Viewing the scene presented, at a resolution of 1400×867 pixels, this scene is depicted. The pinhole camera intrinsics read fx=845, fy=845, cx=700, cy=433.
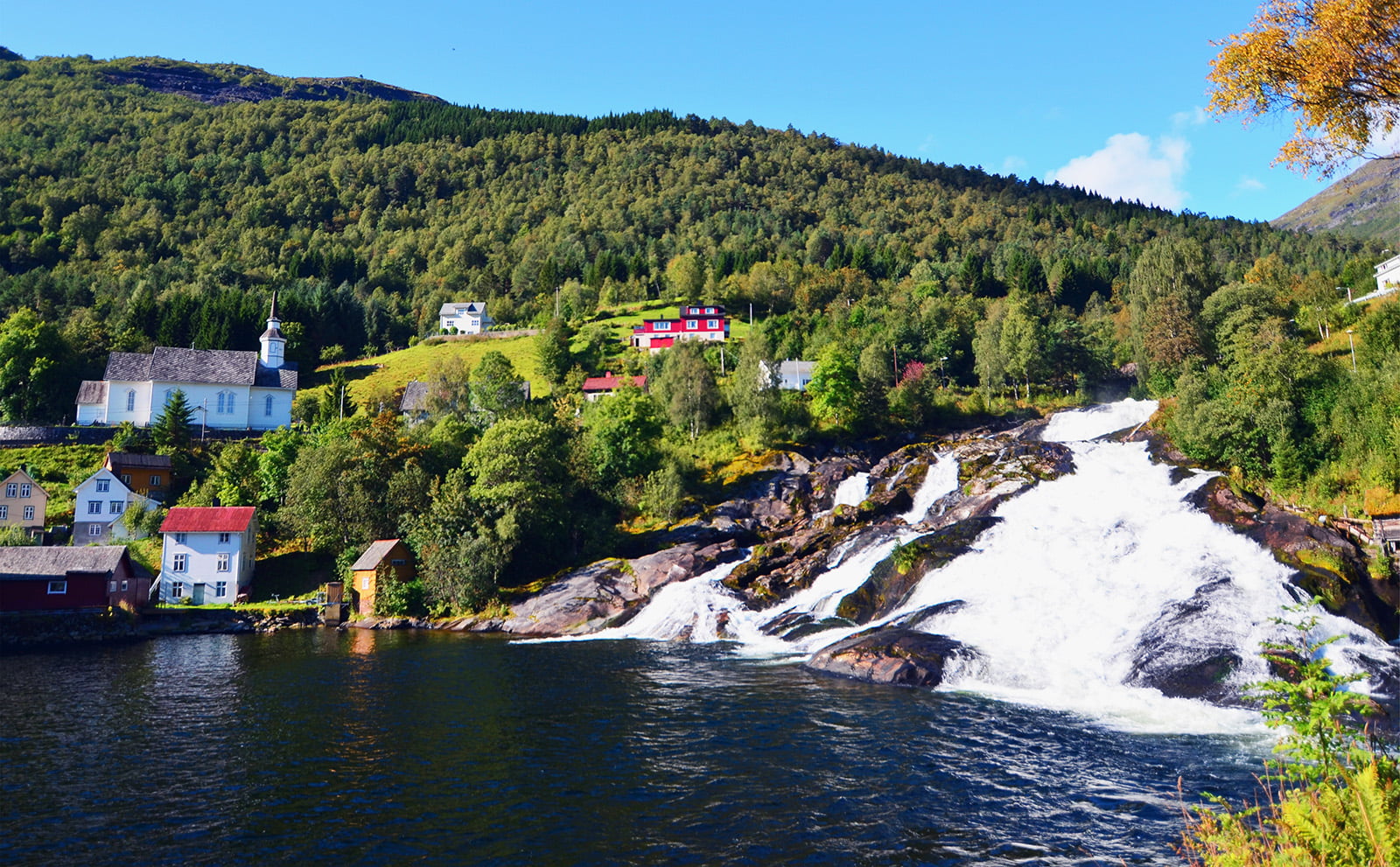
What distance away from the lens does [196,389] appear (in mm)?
96812

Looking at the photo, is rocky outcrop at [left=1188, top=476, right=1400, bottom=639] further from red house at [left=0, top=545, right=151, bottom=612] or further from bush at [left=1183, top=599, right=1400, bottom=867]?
red house at [left=0, top=545, right=151, bottom=612]

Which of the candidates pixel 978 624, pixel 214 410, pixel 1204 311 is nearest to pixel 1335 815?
pixel 978 624

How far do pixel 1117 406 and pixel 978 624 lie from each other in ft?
152

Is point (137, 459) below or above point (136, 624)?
above

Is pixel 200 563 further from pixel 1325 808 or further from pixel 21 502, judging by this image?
pixel 1325 808

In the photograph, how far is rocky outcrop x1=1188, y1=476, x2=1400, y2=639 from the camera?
110 ft

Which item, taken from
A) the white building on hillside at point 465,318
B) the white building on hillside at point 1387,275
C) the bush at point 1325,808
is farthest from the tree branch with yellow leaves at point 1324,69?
the white building on hillside at point 465,318

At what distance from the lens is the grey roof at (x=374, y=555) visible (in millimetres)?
60250

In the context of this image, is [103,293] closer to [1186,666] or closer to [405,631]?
[405,631]

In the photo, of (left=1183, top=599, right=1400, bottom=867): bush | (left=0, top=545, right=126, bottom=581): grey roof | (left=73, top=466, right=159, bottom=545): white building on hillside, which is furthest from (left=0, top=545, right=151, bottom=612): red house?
(left=1183, top=599, right=1400, bottom=867): bush

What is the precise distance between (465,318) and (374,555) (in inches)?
3963

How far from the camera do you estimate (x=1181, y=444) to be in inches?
2159

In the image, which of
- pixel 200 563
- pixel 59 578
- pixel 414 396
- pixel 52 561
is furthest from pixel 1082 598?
pixel 414 396

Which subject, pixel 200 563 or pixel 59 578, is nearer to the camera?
pixel 59 578
